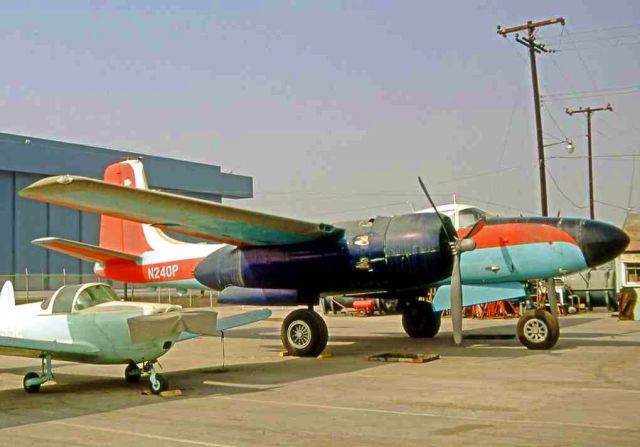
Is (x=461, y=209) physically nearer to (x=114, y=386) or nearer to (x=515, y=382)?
(x=515, y=382)

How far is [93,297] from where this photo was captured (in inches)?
468

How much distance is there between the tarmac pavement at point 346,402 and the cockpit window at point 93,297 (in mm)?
1295

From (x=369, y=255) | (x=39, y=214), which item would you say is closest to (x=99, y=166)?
(x=39, y=214)

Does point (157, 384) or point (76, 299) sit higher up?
point (76, 299)

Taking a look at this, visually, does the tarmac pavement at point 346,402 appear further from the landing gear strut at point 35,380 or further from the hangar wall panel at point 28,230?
the hangar wall panel at point 28,230

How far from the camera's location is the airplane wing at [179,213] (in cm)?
1120

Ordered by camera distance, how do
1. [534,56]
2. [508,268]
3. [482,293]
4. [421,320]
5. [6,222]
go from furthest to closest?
1. [6,222]
2. [534,56]
3. [421,320]
4. [482,293]
5. [508,268]

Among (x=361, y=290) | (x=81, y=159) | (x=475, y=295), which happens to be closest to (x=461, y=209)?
(x=475, y=295)

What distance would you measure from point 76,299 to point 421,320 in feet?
34.6

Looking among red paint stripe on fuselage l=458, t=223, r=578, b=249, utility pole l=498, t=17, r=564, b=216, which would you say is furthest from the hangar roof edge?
red paint stripe on fuselage l=458, t=223, r=578, b=249

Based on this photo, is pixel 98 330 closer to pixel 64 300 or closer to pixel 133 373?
pixel 64 300

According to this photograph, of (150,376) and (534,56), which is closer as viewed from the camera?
(150,376)

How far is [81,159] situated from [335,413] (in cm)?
5379

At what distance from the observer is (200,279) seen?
17.6 metres
